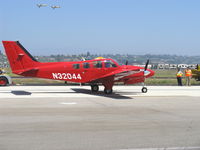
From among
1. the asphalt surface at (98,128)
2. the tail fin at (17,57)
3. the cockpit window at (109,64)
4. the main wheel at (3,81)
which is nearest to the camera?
the asphalt surface at (98,128)

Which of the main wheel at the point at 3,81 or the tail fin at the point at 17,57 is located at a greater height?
the tail fin at the point at 17,57

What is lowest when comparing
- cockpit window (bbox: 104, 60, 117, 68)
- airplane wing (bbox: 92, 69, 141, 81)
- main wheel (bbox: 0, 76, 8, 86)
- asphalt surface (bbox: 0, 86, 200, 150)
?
main wheel (bbox: 0, 76, 8, 86)

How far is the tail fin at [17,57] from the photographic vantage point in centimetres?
2016

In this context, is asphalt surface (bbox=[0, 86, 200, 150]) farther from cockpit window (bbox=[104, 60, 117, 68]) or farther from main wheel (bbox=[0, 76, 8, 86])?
main wheel (bbox=[0, 76, 8, 86])

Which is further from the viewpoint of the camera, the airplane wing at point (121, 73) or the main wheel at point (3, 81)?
the main wheel at point (3, 81)

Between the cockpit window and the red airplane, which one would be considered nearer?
the red airplane

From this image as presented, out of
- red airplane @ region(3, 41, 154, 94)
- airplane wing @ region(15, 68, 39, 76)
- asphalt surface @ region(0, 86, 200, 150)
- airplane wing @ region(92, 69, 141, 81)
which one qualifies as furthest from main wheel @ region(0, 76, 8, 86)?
asphalt surface @ region(0, 86, 200, 150)

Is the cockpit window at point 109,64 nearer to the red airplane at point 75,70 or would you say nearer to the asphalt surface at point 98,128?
the red airplane at point 75,70

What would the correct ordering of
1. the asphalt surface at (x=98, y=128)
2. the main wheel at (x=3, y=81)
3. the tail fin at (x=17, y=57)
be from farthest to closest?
the main wheel at (x=3, y=81)
the tail fin at (x=17, y=57)
the asphalt surface at (x=98, y=128)

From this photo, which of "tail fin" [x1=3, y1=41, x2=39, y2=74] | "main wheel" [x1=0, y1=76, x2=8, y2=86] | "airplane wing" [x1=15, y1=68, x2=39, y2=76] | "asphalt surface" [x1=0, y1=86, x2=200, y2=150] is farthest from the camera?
"main wheel" [x1=0, y1=76, x2=8, y2=86]

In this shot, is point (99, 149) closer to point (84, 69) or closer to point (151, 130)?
point (151, 130)

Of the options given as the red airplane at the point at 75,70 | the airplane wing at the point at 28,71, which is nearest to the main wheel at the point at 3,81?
the red airplane at the point at 75,70

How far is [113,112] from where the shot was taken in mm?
13281

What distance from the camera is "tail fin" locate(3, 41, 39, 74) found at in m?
20.2
